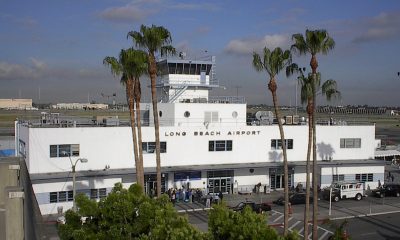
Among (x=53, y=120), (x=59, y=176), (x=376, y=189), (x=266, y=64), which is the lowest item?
(x=376, y=189)

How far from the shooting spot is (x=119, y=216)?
552 inches

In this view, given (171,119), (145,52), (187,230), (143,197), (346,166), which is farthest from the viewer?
(346,166)

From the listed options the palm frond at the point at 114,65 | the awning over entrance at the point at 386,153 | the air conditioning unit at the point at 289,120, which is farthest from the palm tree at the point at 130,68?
the awning over entrance at the point at 386,153

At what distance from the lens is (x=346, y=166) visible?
1810 inches

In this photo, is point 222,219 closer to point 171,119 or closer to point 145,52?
point 145,52

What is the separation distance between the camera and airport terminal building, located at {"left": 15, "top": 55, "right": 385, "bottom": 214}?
1404 inches

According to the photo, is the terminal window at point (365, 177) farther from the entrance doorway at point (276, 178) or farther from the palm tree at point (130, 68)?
the palm tree at point (130, 68)

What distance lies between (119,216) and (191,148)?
89.1 ft

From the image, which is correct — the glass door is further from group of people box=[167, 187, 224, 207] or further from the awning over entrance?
the awning over entrance

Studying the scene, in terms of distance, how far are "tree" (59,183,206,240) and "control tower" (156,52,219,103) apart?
30.5 metres

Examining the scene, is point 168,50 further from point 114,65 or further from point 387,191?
point 387,191

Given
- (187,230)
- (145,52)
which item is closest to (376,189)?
(145,52)

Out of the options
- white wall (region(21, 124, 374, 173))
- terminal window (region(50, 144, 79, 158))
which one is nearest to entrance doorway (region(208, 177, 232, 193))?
white wall (region(21, 124, 374, 173))

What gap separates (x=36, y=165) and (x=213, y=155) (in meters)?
Result: 16.3
